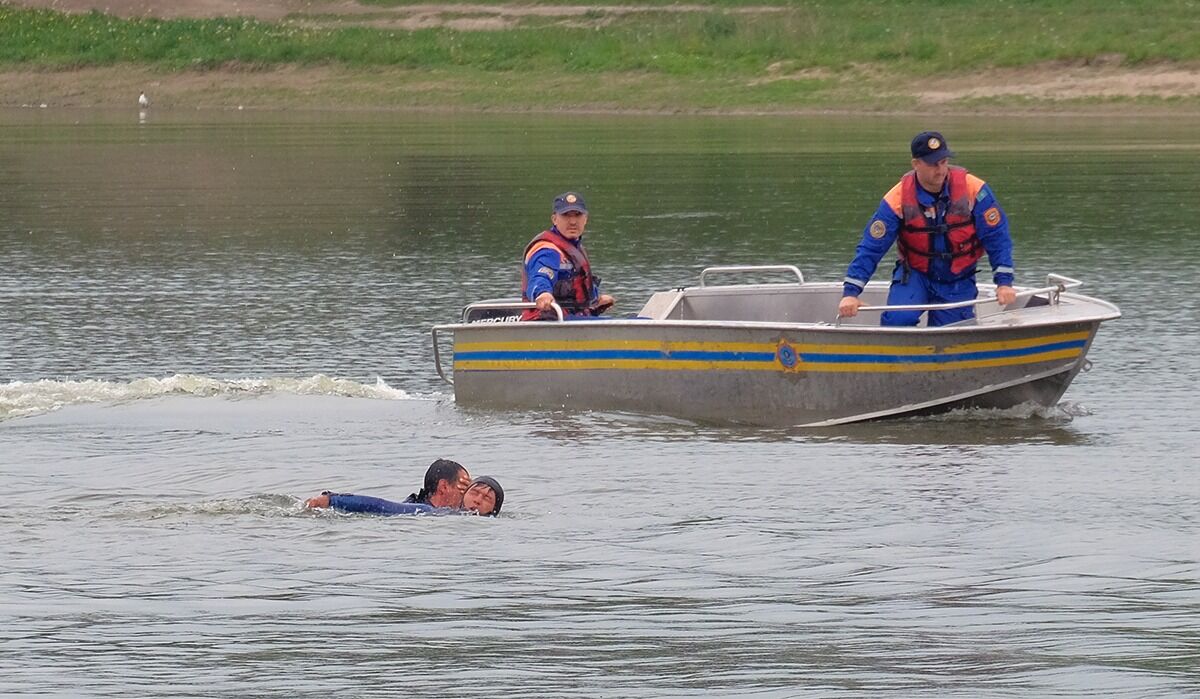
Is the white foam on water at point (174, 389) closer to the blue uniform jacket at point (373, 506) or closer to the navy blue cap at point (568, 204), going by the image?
the navy blue cap at point (568, 204)

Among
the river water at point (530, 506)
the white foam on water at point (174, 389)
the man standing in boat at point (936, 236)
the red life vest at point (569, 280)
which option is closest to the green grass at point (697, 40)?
the river water at point (530, 506)

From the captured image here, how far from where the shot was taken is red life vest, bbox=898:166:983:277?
14.5 metres

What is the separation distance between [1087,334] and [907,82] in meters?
32.8

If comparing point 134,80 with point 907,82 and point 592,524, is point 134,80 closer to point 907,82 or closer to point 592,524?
point 907,82

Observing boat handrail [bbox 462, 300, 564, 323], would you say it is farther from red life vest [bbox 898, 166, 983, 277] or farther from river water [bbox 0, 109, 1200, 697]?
red life vest [bbox 898, 166, 983, 277]

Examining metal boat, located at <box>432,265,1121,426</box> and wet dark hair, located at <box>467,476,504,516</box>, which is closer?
wet dark hair, located at <box>467,476,504,516</box>

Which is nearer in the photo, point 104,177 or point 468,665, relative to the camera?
point 468,665

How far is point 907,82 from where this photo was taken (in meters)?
46.7

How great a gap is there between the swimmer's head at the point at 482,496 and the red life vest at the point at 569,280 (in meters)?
3.62

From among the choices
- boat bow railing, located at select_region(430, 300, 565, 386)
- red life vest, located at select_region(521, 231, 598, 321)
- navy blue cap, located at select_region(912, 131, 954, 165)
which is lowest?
boat bow railing, located at select_region(430, 300, 565, 386)

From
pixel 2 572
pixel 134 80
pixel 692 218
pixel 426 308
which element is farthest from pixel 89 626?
pixel 134 80

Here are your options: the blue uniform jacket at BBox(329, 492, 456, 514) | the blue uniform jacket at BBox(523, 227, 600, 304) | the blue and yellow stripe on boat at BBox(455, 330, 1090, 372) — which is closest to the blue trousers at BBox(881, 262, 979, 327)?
the blue and yellow stripe on boat at BBox(455, 330, 1090, 372)

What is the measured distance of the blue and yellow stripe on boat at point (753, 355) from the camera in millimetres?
14477

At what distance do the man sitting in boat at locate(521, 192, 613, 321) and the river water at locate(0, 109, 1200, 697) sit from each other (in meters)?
0.82
